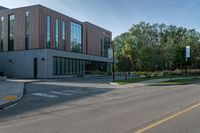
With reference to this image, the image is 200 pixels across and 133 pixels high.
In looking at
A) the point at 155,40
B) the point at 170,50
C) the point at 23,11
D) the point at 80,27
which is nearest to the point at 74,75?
the point at 80,27

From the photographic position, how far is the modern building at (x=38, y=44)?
Result: 165 ft

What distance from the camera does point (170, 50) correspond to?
269 ft

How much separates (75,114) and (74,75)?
4840 cm

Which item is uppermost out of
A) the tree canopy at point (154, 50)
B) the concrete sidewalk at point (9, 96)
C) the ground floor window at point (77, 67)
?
the tree canopy at point (154, 50)

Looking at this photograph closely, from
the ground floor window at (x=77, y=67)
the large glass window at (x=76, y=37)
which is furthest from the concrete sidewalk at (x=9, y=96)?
the large glass window at (x=76, y=37)

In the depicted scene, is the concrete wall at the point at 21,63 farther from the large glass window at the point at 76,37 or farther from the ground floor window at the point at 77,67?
the large glass window at the point at 76,37

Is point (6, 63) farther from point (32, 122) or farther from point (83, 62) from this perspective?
point (32, 122)

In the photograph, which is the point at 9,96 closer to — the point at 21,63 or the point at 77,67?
the point at 21,63

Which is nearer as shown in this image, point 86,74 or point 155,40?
point 86,74

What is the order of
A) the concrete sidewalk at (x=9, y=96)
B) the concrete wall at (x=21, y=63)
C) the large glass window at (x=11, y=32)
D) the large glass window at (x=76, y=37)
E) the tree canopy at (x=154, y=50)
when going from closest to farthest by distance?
1. the concrete sidewalk at (x=9, y=96)
2. the concrete wall at (x=21, y=63)
3. the large glass window at (x=11, y=32)
4. the large glass window at (x=76, y=37)
5. the tree canopy at (x=154, y=50)

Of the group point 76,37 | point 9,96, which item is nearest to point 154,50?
point 76,37

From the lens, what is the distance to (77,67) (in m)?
61.0

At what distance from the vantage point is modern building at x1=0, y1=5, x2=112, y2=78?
5019cm

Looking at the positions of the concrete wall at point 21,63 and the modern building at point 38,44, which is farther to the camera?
the modern building at point 38,44
